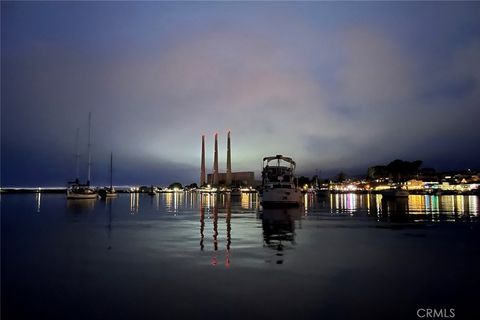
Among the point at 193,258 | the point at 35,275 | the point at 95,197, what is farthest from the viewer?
the point at 95,197

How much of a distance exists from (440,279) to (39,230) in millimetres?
29410

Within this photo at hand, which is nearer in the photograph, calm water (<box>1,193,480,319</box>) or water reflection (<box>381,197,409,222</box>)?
calm water (<box>1,193,480,319</box>)

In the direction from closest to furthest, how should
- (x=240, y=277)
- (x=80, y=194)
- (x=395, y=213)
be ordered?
(x=240, y=277) < (x=395, y=213) < (x=80, y=194)

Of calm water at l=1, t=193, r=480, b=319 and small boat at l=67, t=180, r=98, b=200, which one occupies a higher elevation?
small boat at l=67, t=180, r=98, b=200

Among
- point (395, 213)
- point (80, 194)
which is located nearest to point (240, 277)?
point (395, 213)

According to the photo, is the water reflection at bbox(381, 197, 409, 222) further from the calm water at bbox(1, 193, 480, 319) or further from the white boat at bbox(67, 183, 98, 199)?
the white boat at bbox(67, 183, 98, 199)

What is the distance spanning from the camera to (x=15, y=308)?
11.1 meters

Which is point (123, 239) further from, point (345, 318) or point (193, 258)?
point (345, 318)

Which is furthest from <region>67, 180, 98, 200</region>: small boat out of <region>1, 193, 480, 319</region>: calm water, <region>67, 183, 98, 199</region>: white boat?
<region>1, 193, 480, 319</region>: calm water

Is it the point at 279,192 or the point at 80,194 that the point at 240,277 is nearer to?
the point at 279,192

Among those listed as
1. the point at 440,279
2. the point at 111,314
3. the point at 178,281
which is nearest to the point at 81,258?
the point at 178,281

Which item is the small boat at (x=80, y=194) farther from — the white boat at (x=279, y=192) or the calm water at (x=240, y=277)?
the calm water at (x=240, y=277)

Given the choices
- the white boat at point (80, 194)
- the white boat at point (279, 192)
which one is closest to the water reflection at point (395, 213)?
the white boat at point (279, 192)

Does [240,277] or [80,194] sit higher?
[80,194]
